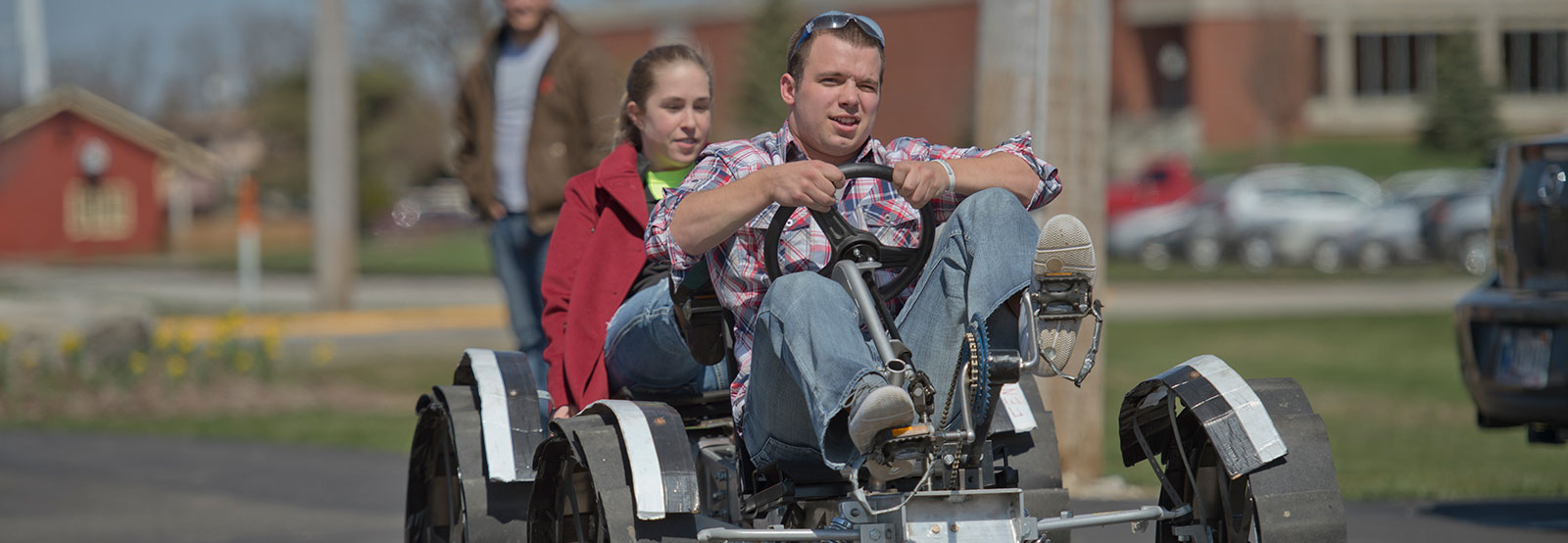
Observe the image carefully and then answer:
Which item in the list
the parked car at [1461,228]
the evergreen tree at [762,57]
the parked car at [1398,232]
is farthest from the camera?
the evergreen tree at [762,57]

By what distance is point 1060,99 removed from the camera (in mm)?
7574

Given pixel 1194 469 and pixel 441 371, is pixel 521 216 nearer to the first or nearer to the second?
pixel 1194 469

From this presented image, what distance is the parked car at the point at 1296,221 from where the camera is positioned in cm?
3030

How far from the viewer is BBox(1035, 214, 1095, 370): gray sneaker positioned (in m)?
3.74

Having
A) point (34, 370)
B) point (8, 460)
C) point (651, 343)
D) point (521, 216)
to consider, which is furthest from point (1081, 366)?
point (34, 370)

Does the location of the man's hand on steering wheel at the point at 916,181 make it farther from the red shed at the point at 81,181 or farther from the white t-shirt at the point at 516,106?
the red shed at the point at 81,181

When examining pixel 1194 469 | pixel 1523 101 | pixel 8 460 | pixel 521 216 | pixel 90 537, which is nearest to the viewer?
pixel 1194 469

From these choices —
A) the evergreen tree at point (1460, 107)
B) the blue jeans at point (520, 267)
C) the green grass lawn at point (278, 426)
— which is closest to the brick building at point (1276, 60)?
the evergreen tree at point (1460, 107)

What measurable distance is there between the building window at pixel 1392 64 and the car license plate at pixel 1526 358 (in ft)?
176

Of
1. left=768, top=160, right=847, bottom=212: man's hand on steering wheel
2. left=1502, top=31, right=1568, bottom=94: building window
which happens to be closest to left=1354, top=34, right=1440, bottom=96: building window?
left=1502, top=31, right=1568, bottom=94: building window

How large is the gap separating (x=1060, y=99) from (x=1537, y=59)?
54.7 meters

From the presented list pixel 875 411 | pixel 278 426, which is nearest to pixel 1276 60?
pixel 278 426

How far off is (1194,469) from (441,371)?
34.8 ft

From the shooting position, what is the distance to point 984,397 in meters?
3.89
